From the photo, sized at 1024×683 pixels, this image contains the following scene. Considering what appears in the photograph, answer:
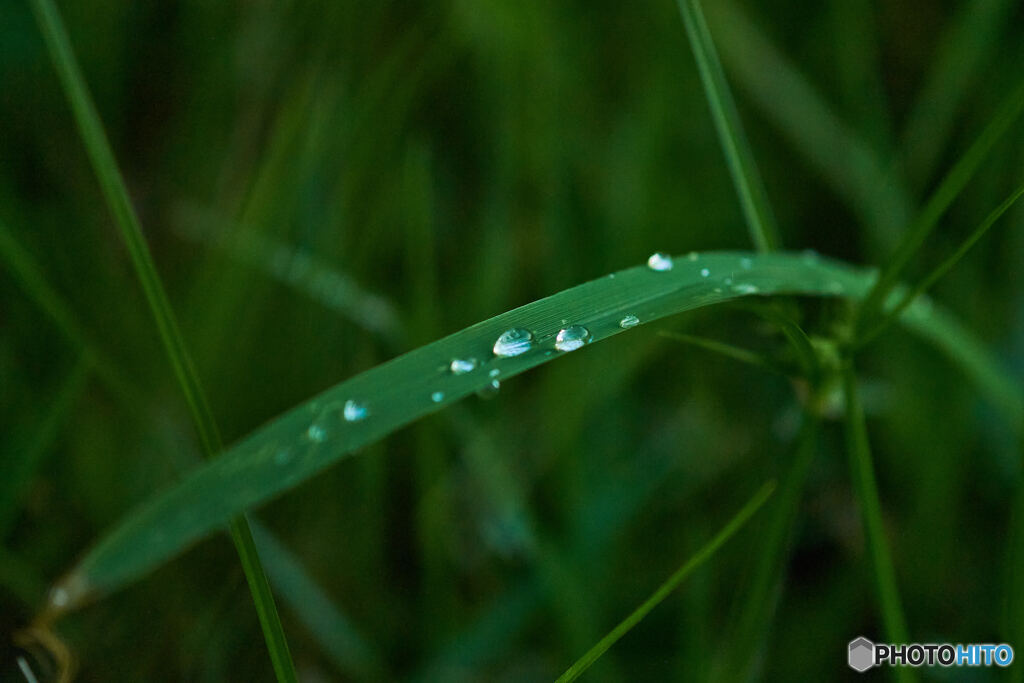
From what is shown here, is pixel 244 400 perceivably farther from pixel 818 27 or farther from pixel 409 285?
pixel 818 27

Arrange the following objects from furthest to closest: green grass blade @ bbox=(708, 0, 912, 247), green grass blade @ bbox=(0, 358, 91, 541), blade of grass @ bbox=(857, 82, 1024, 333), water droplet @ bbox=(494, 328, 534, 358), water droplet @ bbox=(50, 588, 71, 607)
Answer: green grass blade @ bbox=(708, 0, 912, 247)
green grass blade @ bbox=(0, 358, 91, 541)
blade of grass @ bbox=(857, 82, 1024, 333)
water droplet @ bbox=(494, 328, 534, 358)
water droplet @ bbox=(50, 588, 71, 607)

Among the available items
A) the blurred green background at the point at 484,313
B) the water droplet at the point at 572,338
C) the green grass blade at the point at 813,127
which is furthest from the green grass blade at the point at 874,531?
the green grass blade at the point at 813,127

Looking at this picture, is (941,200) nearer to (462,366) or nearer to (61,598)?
(462,366)

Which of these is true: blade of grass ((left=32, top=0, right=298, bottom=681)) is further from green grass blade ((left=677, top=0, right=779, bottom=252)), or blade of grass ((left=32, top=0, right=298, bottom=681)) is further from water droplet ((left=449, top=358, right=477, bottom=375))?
green grass blade ((left=677, top=0, right=779, bottom=252))

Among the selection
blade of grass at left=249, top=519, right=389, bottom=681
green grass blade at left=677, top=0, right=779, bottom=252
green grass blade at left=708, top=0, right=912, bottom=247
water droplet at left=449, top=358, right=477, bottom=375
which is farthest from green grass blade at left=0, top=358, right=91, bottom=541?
green grass blade at left=708, top=0, right=912, bottom=247

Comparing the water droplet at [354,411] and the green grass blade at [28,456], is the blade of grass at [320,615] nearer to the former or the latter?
the green grass blade at [28,456]

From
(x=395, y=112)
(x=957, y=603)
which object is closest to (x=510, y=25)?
(x=395, y=112)

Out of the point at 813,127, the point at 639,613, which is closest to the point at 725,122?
the point at 639,613

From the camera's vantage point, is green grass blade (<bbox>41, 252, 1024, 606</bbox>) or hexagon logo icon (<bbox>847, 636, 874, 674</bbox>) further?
hexagon logo icon (<bbox>847, 636, 874, 674</bbox>)
